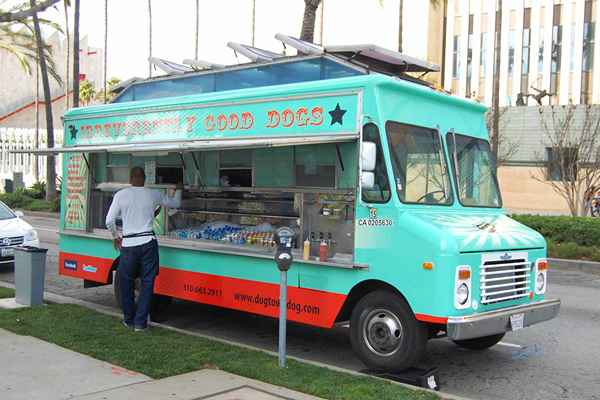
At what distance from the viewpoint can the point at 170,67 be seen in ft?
30.4

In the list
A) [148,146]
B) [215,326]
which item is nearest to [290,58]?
[148,146]

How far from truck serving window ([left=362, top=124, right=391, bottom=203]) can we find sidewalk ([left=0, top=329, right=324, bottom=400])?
198 cm

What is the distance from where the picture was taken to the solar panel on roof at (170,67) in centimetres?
905

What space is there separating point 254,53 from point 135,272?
120 inches

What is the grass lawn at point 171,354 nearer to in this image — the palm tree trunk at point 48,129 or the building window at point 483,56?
the palm tree trunk at point 48,129

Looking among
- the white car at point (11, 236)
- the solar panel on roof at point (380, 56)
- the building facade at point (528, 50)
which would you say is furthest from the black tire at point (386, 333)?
the building facade at point (528, 50)

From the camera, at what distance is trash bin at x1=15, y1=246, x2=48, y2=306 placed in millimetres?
8500

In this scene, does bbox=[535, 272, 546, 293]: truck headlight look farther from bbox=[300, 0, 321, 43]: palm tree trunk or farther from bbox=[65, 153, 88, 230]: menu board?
bbox=[300, 0, 321, 43]: palm tree trunk

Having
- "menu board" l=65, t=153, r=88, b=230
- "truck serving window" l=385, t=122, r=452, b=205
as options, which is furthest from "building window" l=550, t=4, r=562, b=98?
"truck serving window" l=385, t=122, r=452, b=205

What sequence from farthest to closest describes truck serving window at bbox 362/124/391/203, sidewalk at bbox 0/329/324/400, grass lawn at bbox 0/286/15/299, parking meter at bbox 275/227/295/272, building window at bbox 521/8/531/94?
building window at bbox 521/8/531/94
grass lawn at bbox 0/286/15/299
truck serving window at bbox 362/124/391/203
parking meter at bbox 275/227/295/272
sidewalk at bbox 0/329/324/400

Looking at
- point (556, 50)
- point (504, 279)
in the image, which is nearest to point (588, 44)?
point (556, 50)

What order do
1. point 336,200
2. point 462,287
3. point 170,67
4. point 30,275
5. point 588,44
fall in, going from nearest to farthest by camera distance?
point 462,287 → point 336,200 → point 30,275 → point 170,67 → point 588,44

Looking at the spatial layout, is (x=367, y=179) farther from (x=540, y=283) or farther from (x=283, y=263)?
(x=540, y=283)

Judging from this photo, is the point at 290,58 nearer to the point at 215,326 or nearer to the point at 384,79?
the point at 384,79
